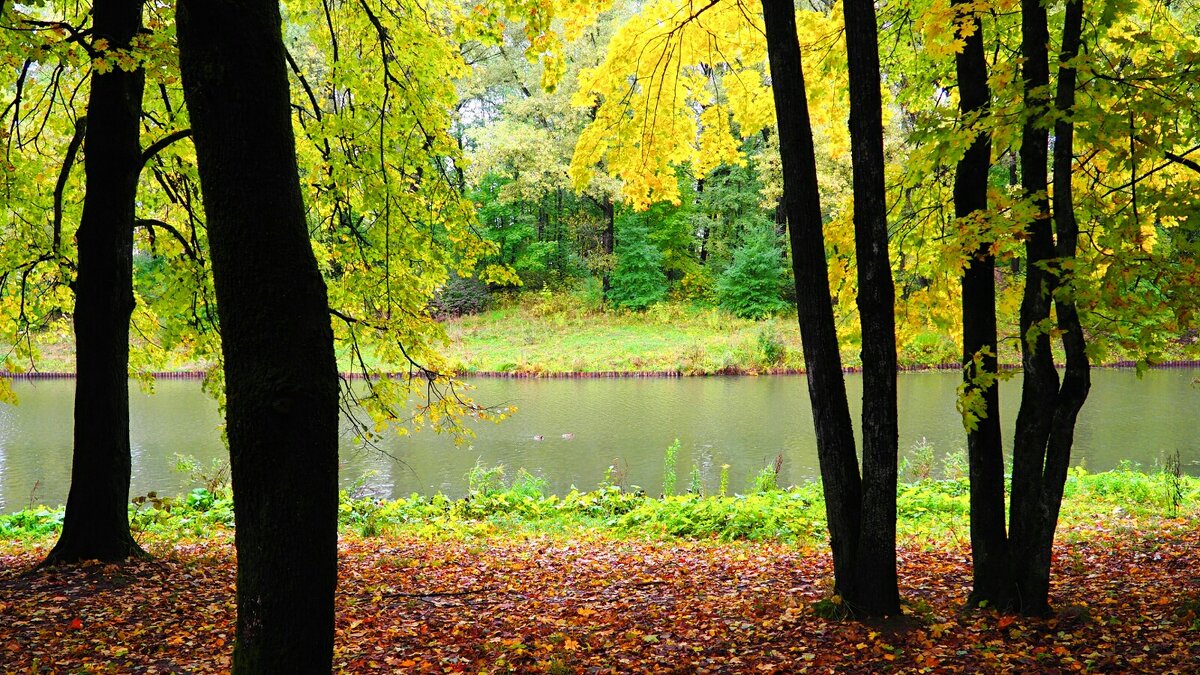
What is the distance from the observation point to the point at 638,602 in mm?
4820

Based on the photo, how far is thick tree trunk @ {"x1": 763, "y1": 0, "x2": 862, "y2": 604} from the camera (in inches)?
163

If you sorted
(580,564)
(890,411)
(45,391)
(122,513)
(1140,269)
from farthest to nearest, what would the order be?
(45,391) → (580,564) → (122,513) → (890,411) → (1140,269)

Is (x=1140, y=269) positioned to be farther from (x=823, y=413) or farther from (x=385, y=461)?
(x=385, y=461)

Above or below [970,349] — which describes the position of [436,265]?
above

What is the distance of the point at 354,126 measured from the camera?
214 inches

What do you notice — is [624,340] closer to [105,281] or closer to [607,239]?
[607,239]

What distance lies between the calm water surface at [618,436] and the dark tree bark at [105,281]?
2.92m

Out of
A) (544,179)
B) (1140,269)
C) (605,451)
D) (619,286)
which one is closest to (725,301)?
(619,286)

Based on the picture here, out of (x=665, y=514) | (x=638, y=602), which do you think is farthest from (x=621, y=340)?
(x=638, y=602)

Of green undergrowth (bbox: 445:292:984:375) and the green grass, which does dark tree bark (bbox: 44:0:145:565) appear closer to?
green undergrowth (bbox: 445:292:984:375)

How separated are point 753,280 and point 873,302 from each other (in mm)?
24271

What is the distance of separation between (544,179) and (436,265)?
20077 millimetres

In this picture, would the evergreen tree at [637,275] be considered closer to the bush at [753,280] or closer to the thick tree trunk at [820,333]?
the bush at [753,280]

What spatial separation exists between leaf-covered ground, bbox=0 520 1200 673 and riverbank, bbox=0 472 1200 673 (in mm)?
14
